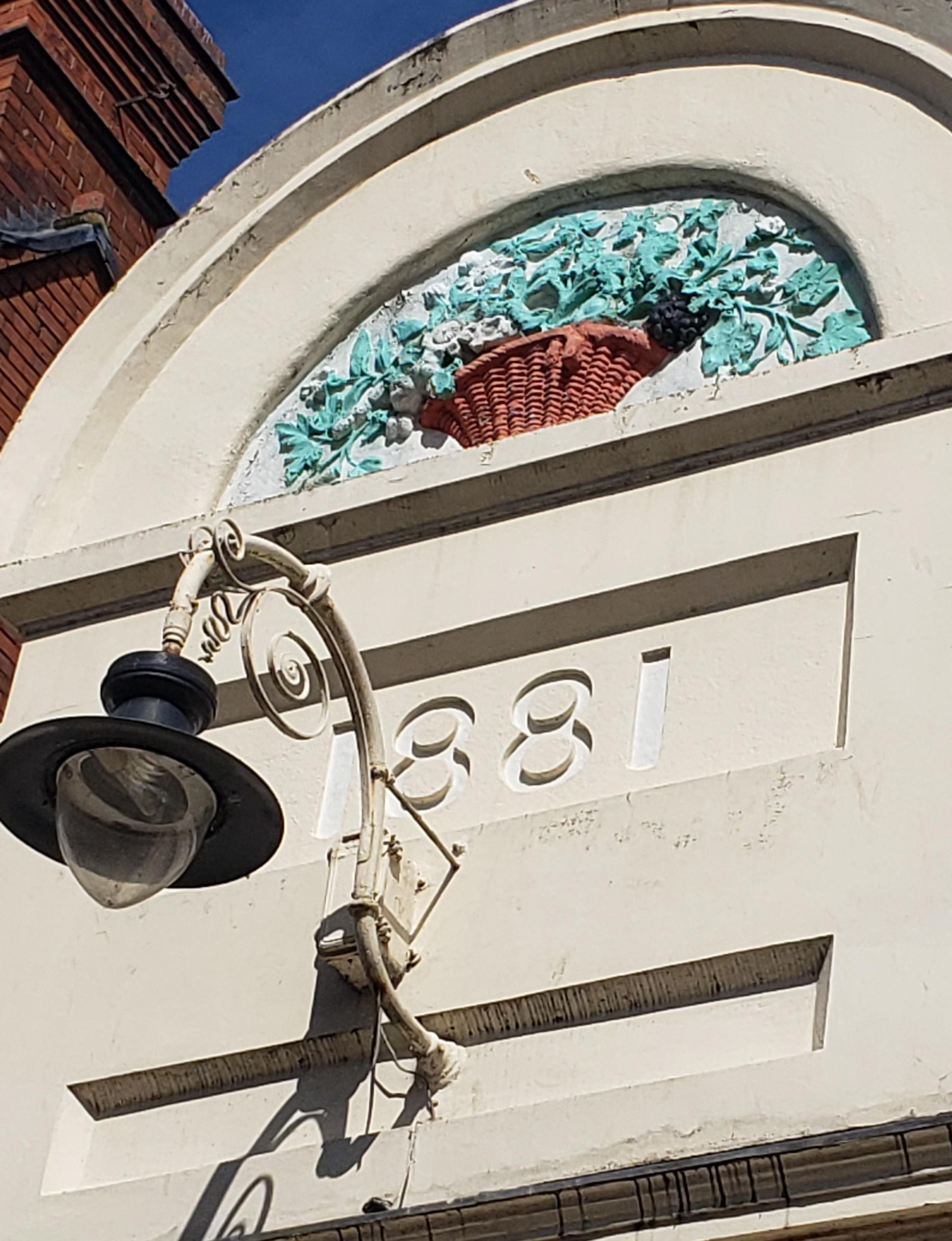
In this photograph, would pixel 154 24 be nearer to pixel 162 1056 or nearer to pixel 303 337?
pixel 303 337

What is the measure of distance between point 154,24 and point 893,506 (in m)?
4.77

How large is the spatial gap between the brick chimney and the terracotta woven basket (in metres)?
1.76

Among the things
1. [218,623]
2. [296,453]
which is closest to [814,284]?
[296,453]

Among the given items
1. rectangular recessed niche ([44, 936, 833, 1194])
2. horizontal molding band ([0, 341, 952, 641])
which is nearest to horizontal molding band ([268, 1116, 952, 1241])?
rectangular recessed niche ([44, 936, 833, 1194])

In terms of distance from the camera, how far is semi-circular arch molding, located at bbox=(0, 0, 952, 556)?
8.65 meters

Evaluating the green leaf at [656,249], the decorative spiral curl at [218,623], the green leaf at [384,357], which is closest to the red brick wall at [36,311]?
the green leaf at [384,357]

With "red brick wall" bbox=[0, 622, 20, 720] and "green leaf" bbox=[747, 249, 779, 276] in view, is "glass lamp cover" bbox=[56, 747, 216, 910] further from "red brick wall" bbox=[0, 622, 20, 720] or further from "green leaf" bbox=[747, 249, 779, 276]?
"green leaf" bbox=[747, 249, 779, 276]

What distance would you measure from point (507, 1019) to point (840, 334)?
243 cm

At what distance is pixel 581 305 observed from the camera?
28.5 feet

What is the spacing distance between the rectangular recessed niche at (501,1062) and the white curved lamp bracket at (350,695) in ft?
0.49

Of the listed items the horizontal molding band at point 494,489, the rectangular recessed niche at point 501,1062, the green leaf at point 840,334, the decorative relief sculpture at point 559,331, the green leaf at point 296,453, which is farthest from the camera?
the green leaf at point 296,453

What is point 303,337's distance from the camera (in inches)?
364

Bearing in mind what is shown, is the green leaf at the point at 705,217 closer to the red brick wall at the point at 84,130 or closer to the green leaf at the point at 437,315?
the green leaf at the point at 437,315

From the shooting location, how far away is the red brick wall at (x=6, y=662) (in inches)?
337
